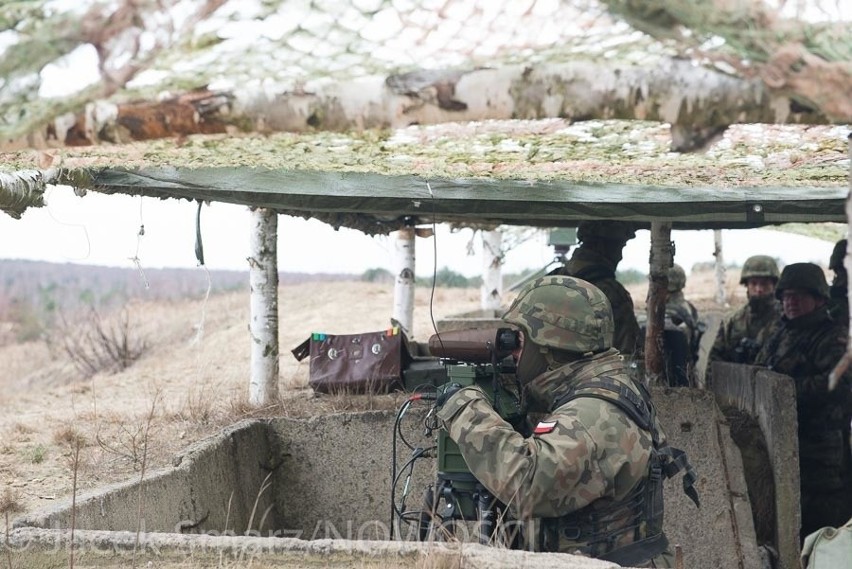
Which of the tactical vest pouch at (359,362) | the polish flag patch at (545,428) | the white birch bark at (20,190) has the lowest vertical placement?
the tactical vest pouch at (359,362)

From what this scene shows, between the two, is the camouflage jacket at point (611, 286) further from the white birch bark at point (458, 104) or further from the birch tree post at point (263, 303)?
the white birch bark at point (458, 104)

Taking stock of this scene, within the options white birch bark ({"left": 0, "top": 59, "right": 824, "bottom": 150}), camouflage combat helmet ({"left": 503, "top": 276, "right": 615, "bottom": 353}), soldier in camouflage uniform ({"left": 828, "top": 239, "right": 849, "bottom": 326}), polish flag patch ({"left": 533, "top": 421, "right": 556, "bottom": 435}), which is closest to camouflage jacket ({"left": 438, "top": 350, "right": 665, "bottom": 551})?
polish flag patch ({"left": 533, "top": 421, "right": 556, "bottom": 435})

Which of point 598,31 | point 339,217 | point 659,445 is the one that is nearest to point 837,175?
point 659,445

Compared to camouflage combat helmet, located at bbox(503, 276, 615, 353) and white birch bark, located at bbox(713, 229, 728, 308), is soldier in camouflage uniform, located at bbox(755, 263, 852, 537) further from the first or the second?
white birch bark, located at bbox(713, 229, 728, 308)

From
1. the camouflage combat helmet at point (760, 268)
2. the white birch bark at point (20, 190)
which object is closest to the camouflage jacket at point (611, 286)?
the camouflage combat helmet at point (760, 268)

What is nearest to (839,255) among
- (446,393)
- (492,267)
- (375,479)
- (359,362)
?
(359,362)

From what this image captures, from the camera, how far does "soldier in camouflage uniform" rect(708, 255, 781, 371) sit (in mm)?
9000

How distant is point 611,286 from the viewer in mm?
6598

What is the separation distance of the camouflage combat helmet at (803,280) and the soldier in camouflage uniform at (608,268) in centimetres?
148

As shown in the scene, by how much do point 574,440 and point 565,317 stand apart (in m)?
0.55

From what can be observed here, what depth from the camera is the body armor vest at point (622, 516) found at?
3744mm

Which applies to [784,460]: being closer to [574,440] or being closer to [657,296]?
[657,296]

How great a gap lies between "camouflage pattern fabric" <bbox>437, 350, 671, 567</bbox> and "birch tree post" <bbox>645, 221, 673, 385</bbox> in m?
4.19

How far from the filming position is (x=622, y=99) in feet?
8.29
